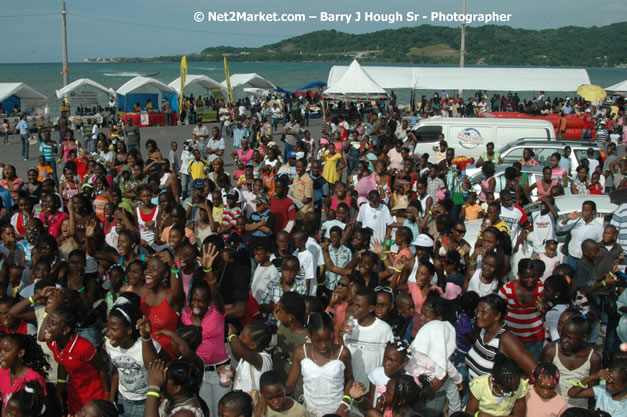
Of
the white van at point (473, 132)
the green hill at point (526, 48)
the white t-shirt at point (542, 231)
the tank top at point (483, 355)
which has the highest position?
the green hill at point (526, 48)

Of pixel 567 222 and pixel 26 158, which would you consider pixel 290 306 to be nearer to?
pixel 567 222

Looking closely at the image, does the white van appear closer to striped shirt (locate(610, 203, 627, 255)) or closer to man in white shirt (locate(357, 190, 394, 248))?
man in white shirt (locate(357, 190, 394, 248))

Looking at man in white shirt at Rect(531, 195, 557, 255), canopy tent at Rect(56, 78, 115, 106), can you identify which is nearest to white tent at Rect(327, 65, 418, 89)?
canopy tent at Rect(56, 78, 115, 106)

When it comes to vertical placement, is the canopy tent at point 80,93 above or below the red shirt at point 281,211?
above

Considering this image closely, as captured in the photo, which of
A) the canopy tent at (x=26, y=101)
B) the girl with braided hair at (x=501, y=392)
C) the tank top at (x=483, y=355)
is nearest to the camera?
the girl with braided hair at (x=501, y=392)

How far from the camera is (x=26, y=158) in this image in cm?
1992

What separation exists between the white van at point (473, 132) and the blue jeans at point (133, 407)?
40.1 feet

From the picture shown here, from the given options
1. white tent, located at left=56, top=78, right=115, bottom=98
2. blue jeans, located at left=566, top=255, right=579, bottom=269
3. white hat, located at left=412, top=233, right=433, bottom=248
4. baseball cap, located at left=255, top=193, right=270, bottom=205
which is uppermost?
white tent, located at left=56, top=78, right=115, bottom=98

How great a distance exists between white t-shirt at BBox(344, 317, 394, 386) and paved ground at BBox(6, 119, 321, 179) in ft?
45.8

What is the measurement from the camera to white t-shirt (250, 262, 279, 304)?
19.9ft

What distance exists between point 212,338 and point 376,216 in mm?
4019

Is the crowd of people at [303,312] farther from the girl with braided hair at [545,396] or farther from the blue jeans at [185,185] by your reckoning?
the blue jeans at [185,185]

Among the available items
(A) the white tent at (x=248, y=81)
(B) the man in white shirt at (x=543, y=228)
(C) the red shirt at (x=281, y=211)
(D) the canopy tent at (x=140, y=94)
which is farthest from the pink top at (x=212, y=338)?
(A) the white tent at (x=248, y=81)

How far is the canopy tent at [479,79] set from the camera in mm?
29578
